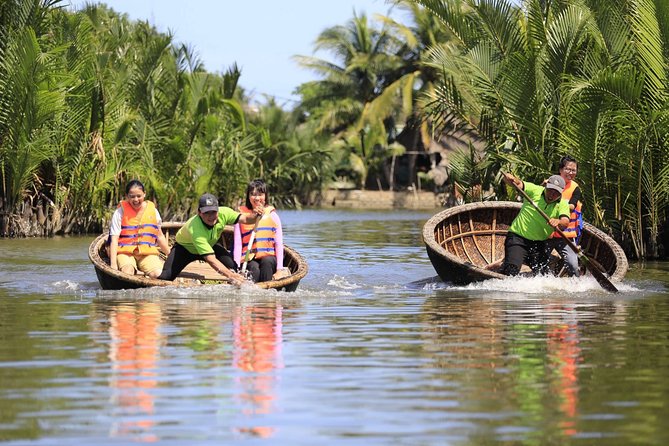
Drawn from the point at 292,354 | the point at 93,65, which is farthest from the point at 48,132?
the point at 292,354

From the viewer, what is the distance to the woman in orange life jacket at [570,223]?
42.5ft

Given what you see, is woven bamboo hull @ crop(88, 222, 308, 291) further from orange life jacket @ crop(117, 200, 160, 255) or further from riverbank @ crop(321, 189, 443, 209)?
riverbank @ crop(321, 189, 443, 209)

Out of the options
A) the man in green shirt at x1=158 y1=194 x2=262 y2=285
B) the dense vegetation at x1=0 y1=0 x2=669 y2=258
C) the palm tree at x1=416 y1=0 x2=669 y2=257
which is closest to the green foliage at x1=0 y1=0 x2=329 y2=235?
the dense vegetation at x1=0 y1=0 x2=669 y2=258

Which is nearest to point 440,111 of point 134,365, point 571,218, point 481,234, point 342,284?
point 481,234

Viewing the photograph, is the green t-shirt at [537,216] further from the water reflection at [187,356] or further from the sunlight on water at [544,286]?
the water reflection at [187,356]

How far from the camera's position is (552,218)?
41.8 ft

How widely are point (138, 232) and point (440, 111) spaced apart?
696 cm

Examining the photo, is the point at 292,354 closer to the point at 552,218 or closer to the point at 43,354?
the point at 43,354

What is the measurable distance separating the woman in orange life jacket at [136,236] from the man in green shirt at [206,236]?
670 mm

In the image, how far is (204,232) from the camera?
39.5 ft

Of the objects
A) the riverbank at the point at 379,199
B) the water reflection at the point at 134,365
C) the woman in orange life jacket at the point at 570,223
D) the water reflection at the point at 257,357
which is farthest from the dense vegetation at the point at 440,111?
the riverbank at the point at 379,199

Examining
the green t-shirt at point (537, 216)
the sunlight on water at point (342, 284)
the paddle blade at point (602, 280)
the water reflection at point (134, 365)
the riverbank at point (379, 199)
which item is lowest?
the water reflection at point (134, 365)

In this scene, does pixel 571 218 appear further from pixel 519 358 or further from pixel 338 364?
pixel 338 364

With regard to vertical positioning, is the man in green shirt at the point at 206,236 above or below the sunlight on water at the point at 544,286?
above
